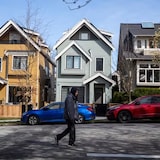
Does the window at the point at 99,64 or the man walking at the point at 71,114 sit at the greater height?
the window at the point at 99,64

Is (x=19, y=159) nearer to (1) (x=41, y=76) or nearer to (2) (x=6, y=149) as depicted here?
(2) (x=6, y=149)

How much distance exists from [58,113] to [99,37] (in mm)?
17861

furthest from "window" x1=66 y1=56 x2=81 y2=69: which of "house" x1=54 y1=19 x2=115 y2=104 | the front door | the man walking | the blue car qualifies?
the man walking

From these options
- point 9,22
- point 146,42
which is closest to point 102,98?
point 146,42

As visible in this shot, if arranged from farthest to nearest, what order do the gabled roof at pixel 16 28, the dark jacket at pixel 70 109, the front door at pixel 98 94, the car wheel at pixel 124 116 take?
1. the front door at pixel 98 94
2. the gabled roof at pixel 16 28
3. the car wheel at pixel 124 116
4. the dark jacket at pixel 70 109

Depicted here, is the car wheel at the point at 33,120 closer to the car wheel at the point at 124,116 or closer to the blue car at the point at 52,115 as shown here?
the blue car at the point at 52,115

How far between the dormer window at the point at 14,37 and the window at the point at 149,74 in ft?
41.0

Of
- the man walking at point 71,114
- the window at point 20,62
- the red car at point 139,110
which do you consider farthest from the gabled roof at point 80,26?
the man walking at point 71,114

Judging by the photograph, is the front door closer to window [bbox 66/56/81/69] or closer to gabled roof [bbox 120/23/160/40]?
window [bbox 66/56/81/69]

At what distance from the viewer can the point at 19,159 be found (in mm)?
9672

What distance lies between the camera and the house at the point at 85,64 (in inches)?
1492

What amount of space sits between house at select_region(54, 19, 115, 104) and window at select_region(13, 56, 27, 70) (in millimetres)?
3202

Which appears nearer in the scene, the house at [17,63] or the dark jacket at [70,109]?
the dark jacket at [70,109]

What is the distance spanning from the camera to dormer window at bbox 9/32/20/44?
125ft
